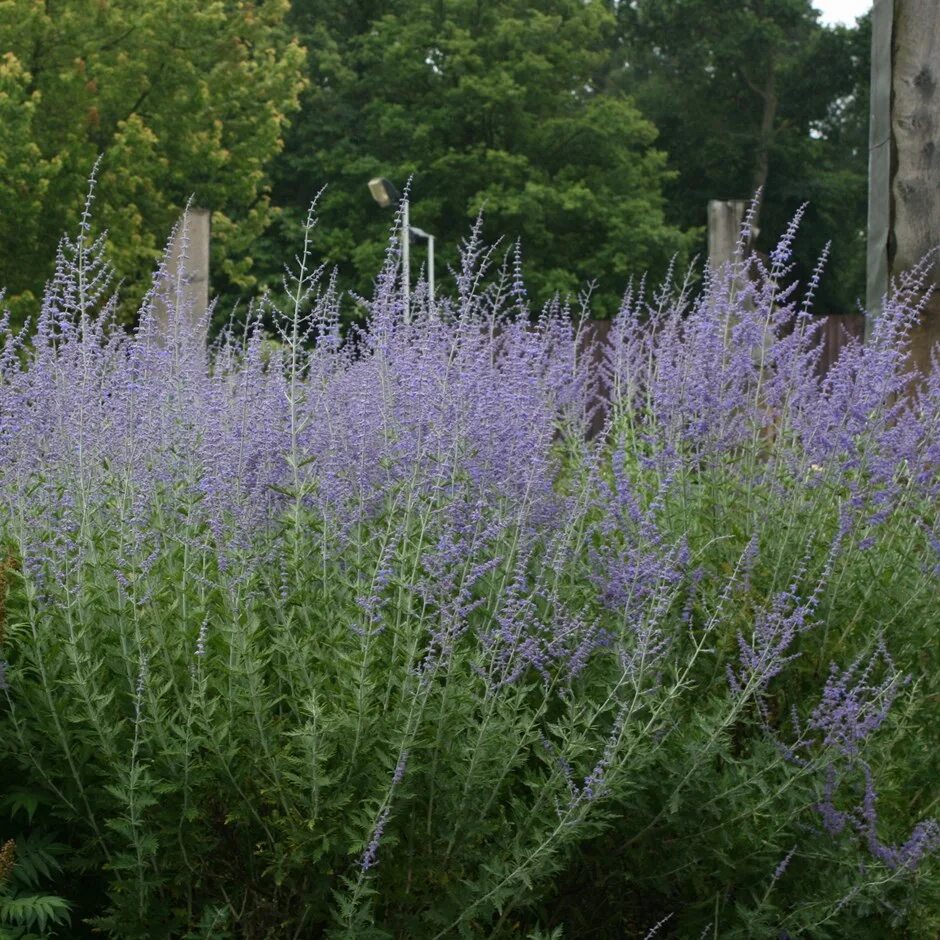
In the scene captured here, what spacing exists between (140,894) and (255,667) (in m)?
0.58

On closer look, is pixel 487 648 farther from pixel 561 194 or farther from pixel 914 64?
pixel 561 194

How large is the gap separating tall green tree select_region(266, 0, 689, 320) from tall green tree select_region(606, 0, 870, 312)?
4.63 m

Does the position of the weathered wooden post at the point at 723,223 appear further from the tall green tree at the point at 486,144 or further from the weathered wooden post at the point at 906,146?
the tall green tree at the point at 486,144

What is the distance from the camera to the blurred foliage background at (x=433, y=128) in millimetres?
21812

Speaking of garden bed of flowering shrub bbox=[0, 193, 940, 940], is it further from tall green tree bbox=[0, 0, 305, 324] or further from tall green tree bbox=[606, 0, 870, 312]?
tall green tree bbox=[606, 0, 870, 312]

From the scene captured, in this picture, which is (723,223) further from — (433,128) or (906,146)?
(433,128)

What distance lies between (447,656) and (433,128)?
108 ft

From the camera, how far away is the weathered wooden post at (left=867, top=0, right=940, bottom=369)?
5.63m

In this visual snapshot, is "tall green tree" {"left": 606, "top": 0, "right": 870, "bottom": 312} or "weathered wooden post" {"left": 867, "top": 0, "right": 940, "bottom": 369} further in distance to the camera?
"tall green tree" {"left": 606, "top": 0, "right": 870, "bottom": 312}

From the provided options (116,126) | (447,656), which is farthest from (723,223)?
(116,126)

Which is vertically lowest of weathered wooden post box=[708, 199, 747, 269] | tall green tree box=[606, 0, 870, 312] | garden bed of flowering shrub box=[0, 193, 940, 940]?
garden bed of flowering shrub box=[0, 193, 940, 940]

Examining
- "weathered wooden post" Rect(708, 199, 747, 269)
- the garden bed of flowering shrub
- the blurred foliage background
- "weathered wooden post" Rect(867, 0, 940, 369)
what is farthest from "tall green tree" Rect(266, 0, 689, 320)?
the garden bed of flowering shrub

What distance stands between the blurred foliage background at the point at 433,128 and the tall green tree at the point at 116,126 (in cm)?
5

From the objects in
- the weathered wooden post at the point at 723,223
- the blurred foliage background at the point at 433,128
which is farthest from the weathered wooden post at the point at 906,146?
the blurred foliage background at the point at 433,128
